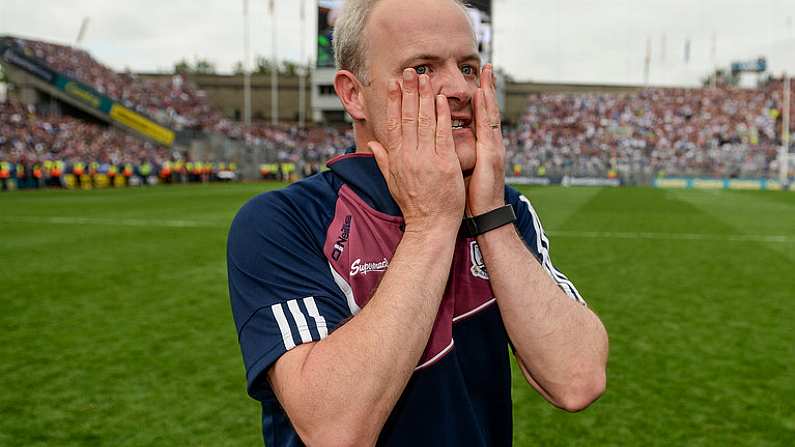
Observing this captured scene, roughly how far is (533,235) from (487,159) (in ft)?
1.29

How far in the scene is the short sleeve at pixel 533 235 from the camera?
1771mm

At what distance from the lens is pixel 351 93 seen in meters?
1.65

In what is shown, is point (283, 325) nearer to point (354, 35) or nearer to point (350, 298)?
point (350, 298)

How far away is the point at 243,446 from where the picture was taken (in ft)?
13.0

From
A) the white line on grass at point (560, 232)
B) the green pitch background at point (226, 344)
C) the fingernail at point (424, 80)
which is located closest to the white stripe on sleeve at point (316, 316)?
the fingernail at point (424, 80)

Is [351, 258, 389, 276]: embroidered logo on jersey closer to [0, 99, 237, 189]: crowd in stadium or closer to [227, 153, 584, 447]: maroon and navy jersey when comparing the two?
[227, 153, 584, 447]: maroon and navy jersey

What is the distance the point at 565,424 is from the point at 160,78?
65109mm

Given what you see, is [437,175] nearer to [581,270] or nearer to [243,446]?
[243,446]

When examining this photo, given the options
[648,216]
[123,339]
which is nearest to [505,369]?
[123,339]

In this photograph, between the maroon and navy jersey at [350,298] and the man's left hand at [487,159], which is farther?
the man's left hand at [487,159]

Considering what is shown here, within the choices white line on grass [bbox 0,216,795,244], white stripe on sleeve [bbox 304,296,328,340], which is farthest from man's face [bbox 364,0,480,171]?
white line on grass [bbox 0,216,795,244]

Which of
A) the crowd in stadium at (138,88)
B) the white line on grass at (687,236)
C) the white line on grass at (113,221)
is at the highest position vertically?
the crowd in stadium at (138,88)

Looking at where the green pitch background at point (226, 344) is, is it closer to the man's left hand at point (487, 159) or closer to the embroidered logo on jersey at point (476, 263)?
the embroidered logo on jersey at point (476, 263)

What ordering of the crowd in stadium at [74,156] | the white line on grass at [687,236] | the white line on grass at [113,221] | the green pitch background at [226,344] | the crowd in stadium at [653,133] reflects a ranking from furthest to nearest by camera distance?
the crowd in stadium at [653,133] < the crowd in stadium at [74,156] < the white line on grass at [113,221] < the white line on grass at [687,236] < the green pitch background at [226,344]
